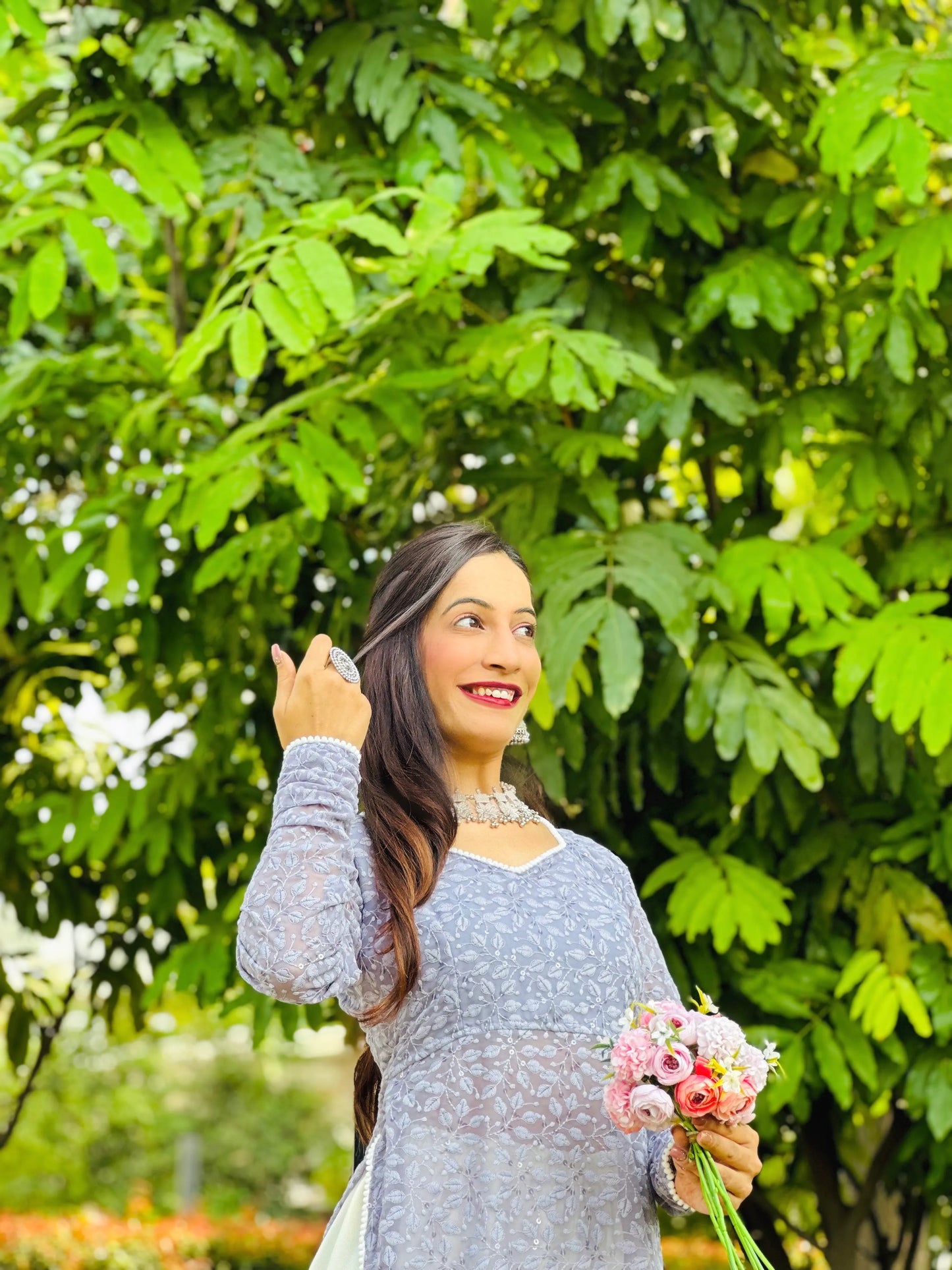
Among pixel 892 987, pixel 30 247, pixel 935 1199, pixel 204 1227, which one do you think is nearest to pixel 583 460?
pixel 892 987

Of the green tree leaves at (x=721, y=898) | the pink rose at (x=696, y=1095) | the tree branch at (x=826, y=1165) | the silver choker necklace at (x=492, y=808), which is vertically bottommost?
the tree branch at (x=826, y=1165)

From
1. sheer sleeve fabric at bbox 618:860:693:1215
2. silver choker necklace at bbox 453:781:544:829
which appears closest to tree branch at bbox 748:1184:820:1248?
sheer sleeve fabric at bbox 618:860:693:1215

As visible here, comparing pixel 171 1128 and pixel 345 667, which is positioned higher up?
pixel 345 667

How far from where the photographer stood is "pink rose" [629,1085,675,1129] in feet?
5.38

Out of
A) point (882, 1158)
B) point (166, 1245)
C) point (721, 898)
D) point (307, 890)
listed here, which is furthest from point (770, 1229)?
point (166, 1245)

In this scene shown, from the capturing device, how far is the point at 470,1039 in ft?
5.88

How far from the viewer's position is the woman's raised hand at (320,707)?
5.70 feet

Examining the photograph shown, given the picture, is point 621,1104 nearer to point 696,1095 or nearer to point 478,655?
point 696,1095

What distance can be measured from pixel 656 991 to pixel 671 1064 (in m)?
0.34

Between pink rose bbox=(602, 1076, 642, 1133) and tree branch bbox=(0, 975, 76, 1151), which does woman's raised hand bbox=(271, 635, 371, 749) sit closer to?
pink rose bbox=(602, 1076, 642, 1133)

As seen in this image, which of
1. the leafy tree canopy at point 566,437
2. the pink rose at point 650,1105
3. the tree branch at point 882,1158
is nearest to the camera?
the pink rose at point 650,1105

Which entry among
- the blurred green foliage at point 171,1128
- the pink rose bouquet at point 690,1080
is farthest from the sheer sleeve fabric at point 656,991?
the blurred green foliage at point 171,1128

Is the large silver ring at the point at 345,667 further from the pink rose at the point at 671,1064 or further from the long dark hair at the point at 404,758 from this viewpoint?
the pink rose at the point at 671,1064

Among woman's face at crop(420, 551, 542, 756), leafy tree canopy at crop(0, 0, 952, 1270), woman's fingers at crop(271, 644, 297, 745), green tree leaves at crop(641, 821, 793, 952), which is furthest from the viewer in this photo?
green tree leaves at crop(641, 821, 793, 952)
